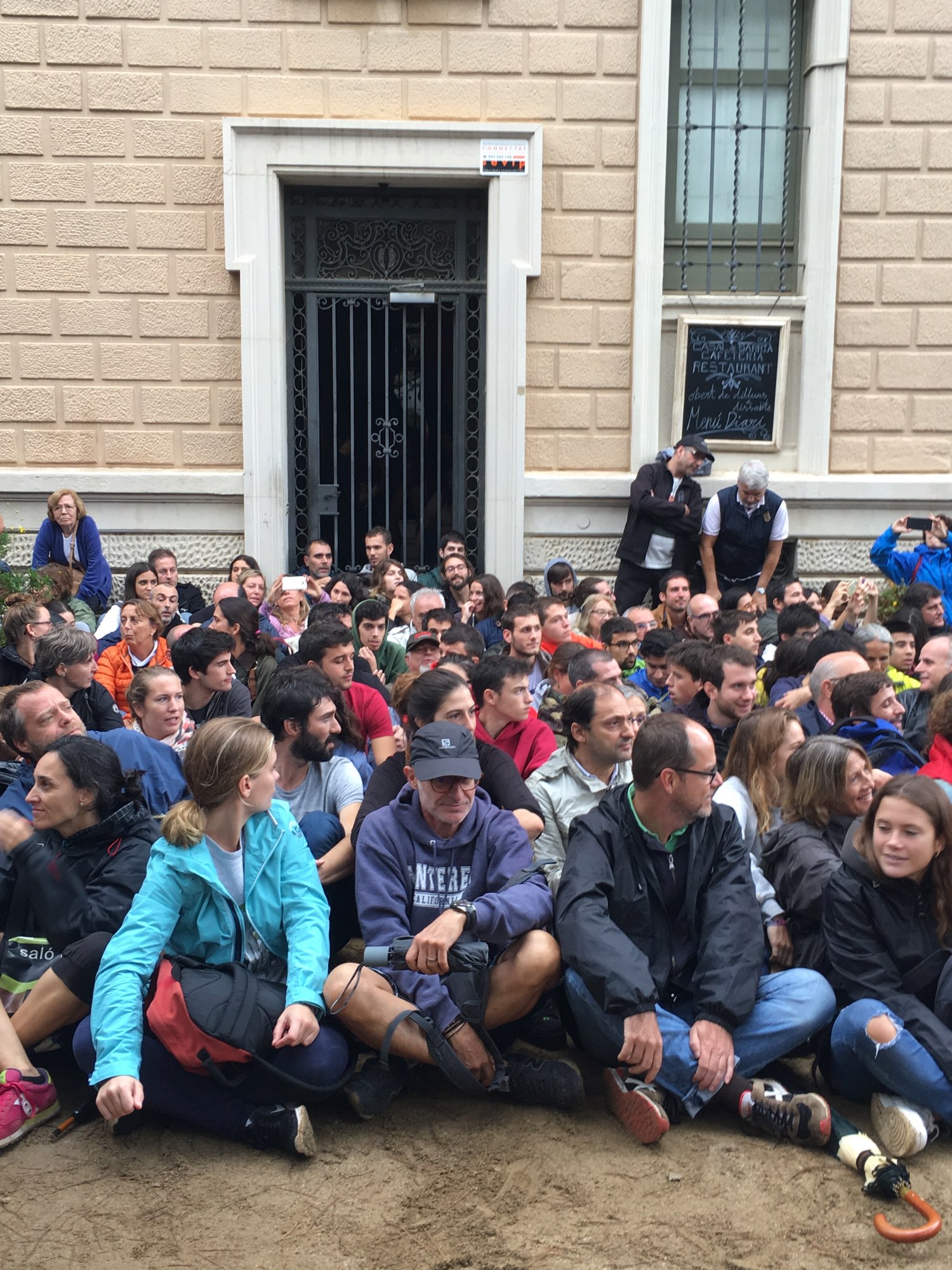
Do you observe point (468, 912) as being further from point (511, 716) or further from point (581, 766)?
point (511, 716)

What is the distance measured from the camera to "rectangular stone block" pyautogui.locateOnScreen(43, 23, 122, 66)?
33.5 feet

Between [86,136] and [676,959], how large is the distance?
344 inches

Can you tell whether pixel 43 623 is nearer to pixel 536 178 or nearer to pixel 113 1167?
pixel 113 1167

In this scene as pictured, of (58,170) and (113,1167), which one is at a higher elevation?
(58,170)

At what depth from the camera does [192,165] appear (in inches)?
409

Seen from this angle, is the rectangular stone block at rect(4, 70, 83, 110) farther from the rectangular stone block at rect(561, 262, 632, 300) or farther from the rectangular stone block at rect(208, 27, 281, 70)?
the rectangular stone block at rect(561, 262, 632, 300)

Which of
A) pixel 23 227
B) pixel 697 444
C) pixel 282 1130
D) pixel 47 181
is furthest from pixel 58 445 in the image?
pixel 282 1130

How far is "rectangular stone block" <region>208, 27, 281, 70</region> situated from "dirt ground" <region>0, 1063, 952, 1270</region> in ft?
28.7

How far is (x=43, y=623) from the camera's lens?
6.94m

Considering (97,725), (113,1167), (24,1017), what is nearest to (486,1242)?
(113,1167)

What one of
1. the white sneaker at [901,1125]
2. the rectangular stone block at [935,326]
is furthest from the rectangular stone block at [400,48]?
the white sneaker at [901,1125]

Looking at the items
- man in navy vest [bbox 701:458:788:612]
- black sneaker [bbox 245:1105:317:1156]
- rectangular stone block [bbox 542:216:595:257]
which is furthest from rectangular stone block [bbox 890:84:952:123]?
black sneaker [bbox 245:1105:317:1156]

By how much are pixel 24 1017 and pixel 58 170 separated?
26.5ft

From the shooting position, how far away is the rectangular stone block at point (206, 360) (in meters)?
10.6
